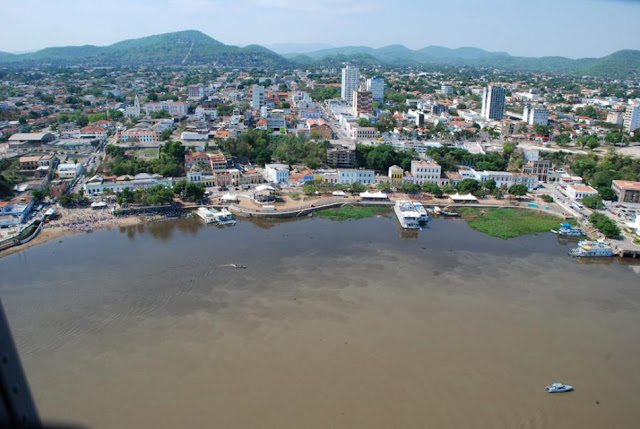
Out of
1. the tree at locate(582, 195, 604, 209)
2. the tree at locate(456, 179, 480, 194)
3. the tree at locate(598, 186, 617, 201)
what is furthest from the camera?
the tree at locate(456, 179, 480, 194)

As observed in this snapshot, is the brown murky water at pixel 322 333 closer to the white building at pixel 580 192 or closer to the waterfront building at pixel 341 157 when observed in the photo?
the white building at pixel 580 192

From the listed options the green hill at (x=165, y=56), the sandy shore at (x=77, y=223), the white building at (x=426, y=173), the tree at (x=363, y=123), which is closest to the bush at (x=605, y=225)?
the white building at (x=426, y=173)

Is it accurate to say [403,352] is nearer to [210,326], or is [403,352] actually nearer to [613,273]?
[210,326]

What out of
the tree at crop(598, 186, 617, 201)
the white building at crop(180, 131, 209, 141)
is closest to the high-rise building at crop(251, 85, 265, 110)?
the white building at crop(180, 131, 209, 141)

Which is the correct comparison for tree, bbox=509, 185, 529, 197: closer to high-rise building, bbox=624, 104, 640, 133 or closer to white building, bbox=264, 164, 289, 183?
white building, bbox=264, 164, 289, 183

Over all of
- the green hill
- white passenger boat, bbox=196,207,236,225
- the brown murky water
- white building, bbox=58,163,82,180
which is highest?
the green hill
